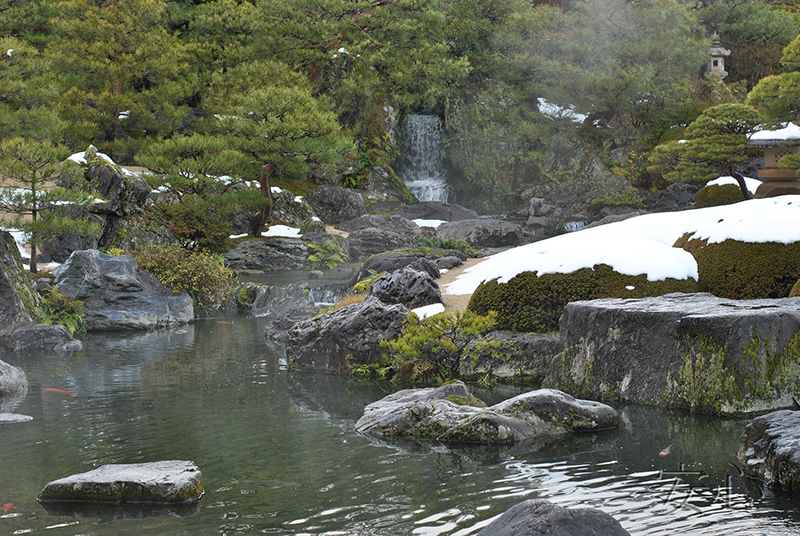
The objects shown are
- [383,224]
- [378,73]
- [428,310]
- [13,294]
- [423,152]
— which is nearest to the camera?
[428,310]

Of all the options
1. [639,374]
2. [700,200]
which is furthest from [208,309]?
[700,200]

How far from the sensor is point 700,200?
21.0 m

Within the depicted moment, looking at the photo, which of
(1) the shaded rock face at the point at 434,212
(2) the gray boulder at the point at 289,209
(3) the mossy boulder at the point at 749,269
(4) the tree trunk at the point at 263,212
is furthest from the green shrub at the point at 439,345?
(1) the shaded rock face at the point at 434,212

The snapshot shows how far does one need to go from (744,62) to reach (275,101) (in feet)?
91.4

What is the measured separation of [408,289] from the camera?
37.8 ft

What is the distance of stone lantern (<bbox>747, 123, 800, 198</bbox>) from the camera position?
59.0 ft

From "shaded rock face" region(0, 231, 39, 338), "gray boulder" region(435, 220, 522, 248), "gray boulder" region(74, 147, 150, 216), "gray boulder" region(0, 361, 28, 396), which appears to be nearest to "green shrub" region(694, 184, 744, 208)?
"gray boulder" region(435, 220, 522, 248)

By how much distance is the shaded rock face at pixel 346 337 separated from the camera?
32.8ft

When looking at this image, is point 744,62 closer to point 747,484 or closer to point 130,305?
point 130,305

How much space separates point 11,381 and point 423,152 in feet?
92.8

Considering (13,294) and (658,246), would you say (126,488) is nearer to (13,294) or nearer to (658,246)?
(658,246)

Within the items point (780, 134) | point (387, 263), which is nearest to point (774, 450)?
point (387, 263)

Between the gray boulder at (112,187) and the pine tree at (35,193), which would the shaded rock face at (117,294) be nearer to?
the pine tree at (35,193)

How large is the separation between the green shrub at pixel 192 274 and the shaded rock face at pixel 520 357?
27.5 feet
